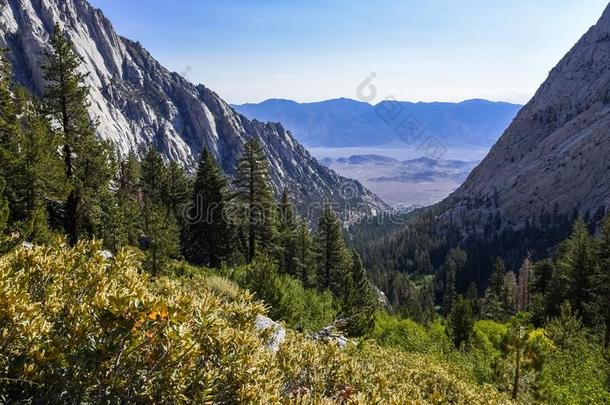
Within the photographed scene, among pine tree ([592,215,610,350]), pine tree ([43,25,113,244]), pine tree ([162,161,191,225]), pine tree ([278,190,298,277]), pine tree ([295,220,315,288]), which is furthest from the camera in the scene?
pine tree ([162,161,191,225])

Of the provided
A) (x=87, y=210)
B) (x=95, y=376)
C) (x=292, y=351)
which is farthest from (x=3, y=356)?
(x=87, y=210)

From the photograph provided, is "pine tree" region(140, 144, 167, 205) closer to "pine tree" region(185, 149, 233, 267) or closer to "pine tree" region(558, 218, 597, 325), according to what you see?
"pine tree" region(185, 149, 233, 267)

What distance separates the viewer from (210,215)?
44.8m

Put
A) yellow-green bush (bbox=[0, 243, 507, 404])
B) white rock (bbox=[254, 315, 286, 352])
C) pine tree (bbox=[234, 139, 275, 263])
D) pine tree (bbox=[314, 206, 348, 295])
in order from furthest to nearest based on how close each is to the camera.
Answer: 1. pine tree (bbox=[314, 206, 348, 295])
2. pine tree (bbox=[234, 139, 275, 263])
3. white rock (bbox=[254, 315, 286, 352])
4. yellow-green bush (bbox=[0, 243, 507, 404])

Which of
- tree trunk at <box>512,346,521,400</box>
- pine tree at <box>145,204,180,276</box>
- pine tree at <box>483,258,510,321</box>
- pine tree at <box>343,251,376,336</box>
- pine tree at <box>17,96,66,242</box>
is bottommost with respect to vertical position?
pine tree at <box>483,258,510,321</box>

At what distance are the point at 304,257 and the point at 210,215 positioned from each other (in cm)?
1085

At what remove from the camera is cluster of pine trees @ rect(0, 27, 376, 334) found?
81.5ft

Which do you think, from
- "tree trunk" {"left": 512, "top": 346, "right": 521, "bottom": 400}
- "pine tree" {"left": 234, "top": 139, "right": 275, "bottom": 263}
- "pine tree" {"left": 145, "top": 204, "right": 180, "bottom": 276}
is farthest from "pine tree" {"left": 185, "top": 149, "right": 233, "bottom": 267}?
"tree trunk" {"left": 512, "top": 346, "right": 521, "bottom": 400}

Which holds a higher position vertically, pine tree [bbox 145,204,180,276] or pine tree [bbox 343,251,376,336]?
pine tree [bbox 145,204,180,276]

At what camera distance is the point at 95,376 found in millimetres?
3803

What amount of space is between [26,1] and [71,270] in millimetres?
225486

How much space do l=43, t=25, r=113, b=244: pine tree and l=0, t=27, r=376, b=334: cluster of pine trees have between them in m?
0.06

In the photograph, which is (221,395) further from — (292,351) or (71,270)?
(71,270)

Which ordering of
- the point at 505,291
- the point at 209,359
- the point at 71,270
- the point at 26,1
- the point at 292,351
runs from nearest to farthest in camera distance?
the point at 209,359, the point at 71,270, the point at 292,351, the point at 505,291, the point at 26,1
